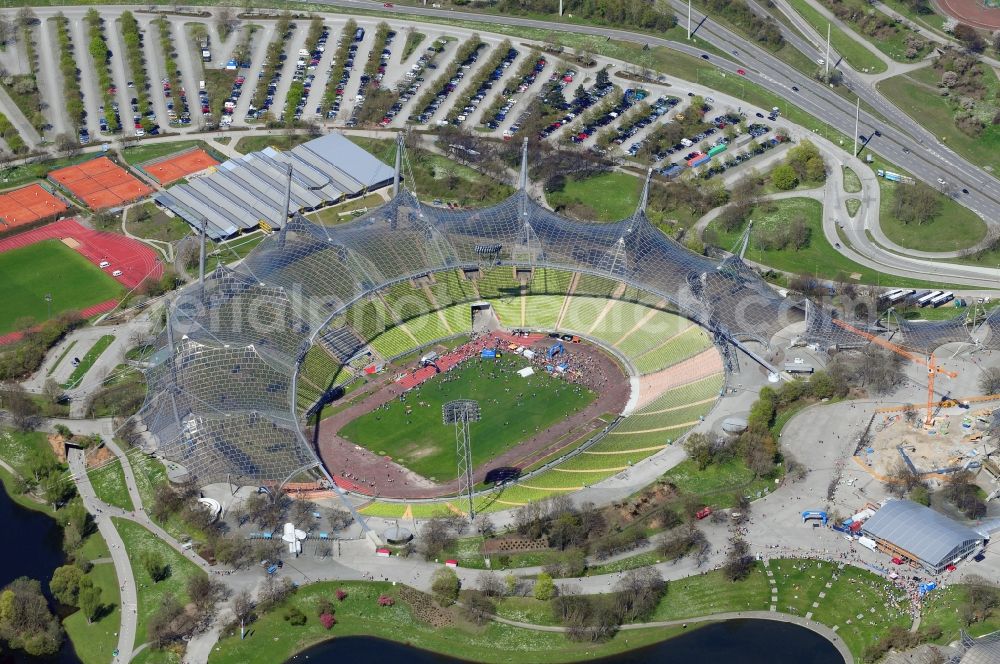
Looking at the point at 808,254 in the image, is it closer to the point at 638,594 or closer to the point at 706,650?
the point at 638,594

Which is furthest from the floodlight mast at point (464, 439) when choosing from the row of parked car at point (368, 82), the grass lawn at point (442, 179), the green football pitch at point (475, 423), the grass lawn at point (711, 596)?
the row of parked car at point (368, 82)

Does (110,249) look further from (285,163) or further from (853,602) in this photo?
(853,602)

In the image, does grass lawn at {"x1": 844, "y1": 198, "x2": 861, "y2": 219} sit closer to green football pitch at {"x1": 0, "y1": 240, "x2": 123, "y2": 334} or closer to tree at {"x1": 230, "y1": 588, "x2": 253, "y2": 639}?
green football pitch at {"x1": 0, "y1": 240, "x2": 123, "y2": 334}

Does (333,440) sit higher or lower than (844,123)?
lower

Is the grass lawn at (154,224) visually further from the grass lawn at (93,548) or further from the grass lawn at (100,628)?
the grass lawn at (100,628)

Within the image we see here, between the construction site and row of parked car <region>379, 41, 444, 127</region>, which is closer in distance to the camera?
the construction site

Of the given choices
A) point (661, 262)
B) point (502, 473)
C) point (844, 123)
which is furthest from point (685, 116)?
point (502, 473)

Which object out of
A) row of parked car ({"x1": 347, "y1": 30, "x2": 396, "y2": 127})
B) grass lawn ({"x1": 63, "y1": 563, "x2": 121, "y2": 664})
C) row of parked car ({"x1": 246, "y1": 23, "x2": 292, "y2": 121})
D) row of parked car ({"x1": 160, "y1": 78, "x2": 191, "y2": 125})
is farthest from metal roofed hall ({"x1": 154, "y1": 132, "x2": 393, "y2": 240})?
grass lawn ({"x1": 63, "y1": 563, "x2": 121, "y2": 664})
